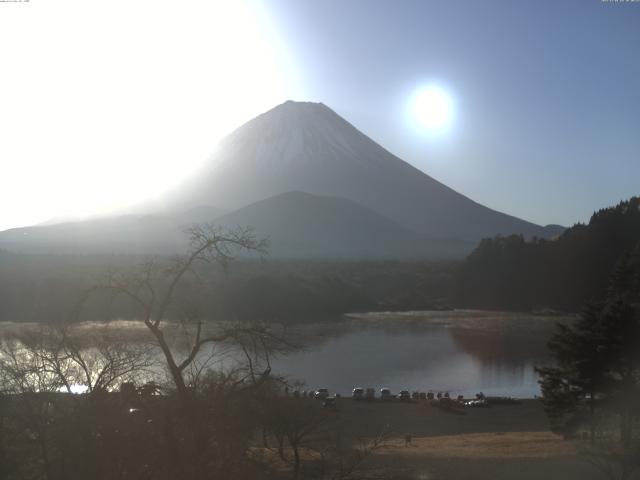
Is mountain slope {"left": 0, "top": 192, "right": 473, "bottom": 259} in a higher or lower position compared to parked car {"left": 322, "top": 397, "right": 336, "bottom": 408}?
higher

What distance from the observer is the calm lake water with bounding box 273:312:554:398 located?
17.0 metres

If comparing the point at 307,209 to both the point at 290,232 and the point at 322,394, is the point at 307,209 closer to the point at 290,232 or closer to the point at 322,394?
the point at 290,232

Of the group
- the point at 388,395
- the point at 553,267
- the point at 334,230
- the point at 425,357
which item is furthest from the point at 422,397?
the point at 334,230

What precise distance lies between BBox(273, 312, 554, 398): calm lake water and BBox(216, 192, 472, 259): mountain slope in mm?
41503

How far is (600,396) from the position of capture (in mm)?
8555

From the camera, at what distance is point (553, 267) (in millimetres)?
40125

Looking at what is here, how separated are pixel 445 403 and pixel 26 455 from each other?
11.2m

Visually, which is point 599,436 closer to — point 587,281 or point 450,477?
point 450,477

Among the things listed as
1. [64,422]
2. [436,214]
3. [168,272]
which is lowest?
[64,422]

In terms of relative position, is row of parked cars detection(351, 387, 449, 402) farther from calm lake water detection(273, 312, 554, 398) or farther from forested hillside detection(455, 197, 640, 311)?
forested hillside detection(455, 197, 640, 311)

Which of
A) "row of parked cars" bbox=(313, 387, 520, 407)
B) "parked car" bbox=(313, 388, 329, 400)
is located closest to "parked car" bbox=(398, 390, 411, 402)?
"row of parked cars" bbox=(313, 387, 520, 407)

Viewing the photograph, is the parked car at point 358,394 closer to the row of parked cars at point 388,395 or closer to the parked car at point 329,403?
the row of parked cars at point 388,395

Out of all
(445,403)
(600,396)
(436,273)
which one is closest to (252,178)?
(436,273)

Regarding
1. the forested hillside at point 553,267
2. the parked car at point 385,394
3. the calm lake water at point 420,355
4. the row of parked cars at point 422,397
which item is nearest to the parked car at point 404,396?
the row of parked cars at point 422,397
